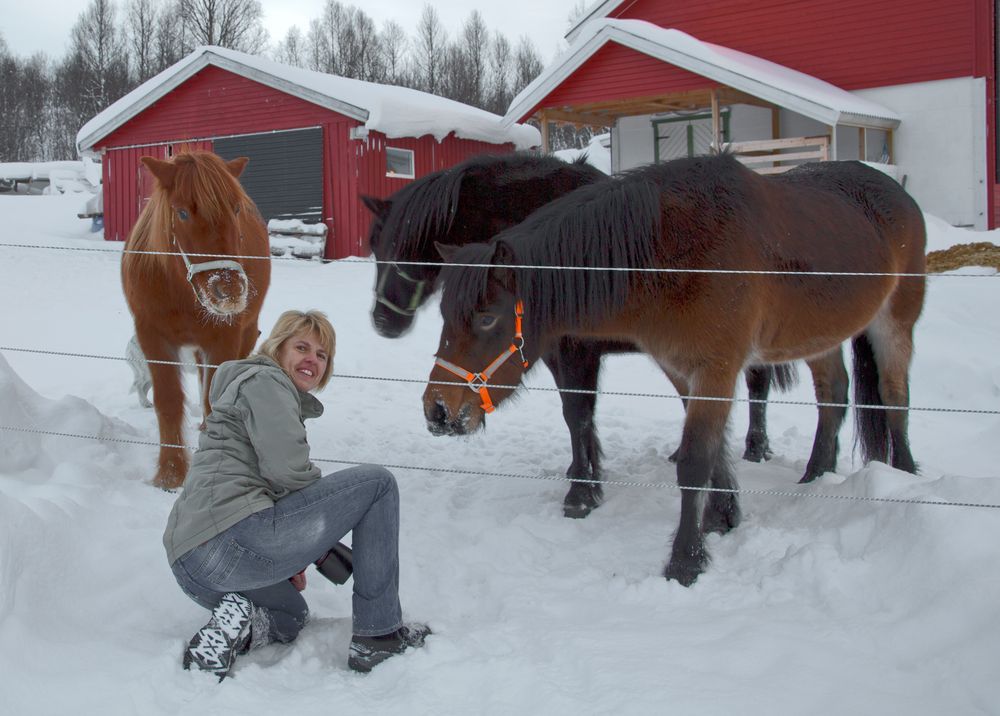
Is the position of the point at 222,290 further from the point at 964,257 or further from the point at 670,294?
the point at 964,257

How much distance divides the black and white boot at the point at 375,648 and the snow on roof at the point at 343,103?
13.6 meters

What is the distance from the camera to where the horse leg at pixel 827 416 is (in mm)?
4922

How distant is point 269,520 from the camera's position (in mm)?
2693

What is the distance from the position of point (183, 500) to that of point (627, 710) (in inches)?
61.8

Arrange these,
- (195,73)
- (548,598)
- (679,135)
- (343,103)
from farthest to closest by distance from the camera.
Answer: (195,73)
(679,135)
(343,103)
(548,598)

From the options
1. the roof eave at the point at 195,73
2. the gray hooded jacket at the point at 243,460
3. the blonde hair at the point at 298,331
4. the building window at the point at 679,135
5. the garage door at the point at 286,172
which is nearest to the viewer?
the gray hooded jacket at the point at 243,460

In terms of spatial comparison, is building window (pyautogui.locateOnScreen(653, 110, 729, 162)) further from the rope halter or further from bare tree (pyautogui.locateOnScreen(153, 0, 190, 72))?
bare tree (pyautogui.locateOnScreen(153, 0, 190, 72))

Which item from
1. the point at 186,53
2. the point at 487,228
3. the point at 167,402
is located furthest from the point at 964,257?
the point at 186,53

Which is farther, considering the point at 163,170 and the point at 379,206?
the point at 379,206

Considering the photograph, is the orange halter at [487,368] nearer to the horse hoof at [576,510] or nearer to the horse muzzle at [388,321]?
the horse hoof at [576,510]

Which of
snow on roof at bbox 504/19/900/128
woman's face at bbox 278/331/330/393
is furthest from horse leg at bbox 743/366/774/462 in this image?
snow on roof at bbox 504/19/900/128

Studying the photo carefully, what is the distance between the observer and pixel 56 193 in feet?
89.9

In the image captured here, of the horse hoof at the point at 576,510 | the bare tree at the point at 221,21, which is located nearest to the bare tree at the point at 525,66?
the bare tree at the point at 221,21

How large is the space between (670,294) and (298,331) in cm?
158
